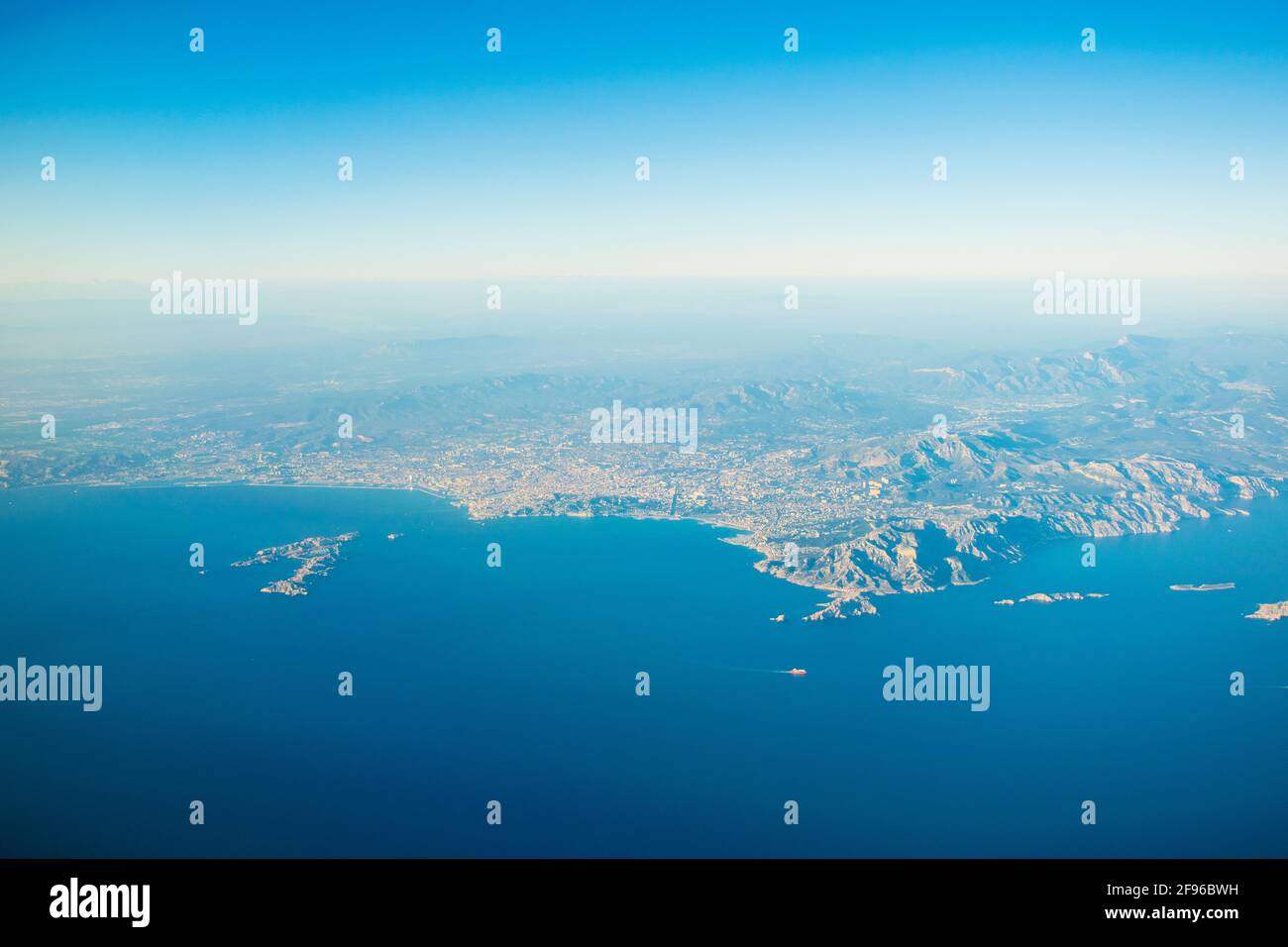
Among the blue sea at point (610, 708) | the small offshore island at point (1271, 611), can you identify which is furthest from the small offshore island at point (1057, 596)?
the small offshore island at point (1271, 611)

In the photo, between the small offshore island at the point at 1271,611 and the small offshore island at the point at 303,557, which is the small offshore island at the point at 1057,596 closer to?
the small offshore island at the point at 1271,611

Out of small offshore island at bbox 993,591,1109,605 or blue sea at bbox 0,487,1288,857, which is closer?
blue sea at bbox 0,487,1288,857

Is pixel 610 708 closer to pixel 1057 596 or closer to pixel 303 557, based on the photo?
pixel 303 557

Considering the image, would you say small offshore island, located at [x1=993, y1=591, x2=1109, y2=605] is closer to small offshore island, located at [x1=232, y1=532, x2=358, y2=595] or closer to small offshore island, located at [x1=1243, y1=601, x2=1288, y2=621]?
small offshore island, located at [x1=1243, y1=601, x2=1288, y2=621]

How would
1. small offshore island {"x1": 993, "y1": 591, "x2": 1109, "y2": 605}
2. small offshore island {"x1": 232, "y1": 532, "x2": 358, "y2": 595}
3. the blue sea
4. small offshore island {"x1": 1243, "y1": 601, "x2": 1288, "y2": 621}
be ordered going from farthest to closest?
small offshore island {"x1": 232, "y1": 532, "x2": 358, "y2": 595}
small offshore island {"x1": 993, "y1": 591, "x2": 1109, "y2": 605}
small offshore island {"x1": 1243, "y1": 601, "x2": 1288, "y2": 621}
the blue sea

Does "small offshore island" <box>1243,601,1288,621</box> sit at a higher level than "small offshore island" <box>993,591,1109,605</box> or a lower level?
lower

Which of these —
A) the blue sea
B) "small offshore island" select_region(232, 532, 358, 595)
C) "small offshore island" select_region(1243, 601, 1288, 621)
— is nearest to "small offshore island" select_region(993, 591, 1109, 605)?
the blue sea
